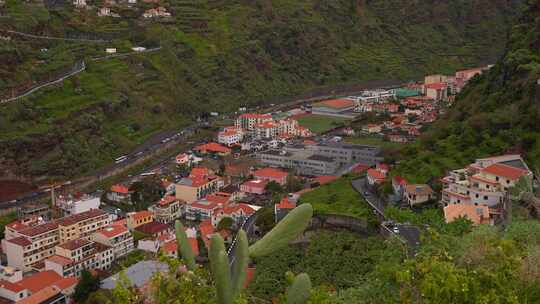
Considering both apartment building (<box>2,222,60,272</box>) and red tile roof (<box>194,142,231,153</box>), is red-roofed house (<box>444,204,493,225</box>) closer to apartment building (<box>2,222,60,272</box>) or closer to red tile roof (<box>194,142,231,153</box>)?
apartment building (<box>2,222,60,272</box>)

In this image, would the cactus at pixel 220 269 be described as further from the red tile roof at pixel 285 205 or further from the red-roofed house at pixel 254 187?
the red-roofed house at pixel 254 187

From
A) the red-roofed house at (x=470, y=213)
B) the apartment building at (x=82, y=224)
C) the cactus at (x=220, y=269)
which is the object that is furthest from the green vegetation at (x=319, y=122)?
the cactus at (x=220, y=269)

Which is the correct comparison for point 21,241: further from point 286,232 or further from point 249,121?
point 249,121

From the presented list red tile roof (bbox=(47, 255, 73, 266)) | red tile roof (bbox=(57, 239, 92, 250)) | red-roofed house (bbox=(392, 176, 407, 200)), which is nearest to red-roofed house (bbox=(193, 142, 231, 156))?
red tile roof (bbox=(57, 239, 92, 250))

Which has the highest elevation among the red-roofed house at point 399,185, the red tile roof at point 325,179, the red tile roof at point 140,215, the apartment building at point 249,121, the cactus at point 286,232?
the cactus at point 286,232

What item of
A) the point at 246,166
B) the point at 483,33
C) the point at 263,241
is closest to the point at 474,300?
the point at 263,241

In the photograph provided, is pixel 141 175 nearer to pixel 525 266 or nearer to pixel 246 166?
pixel 246 166

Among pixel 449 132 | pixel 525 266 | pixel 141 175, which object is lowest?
pixel 141 175
